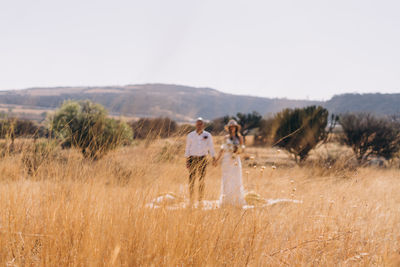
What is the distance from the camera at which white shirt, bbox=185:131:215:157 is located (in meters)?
5.22

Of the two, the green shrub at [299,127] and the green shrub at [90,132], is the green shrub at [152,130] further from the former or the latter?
the green shrub at [299,127]

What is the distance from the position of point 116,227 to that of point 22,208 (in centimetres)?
80

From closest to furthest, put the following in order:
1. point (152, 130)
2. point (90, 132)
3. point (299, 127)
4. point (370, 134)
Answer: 1. point (152, 130)
2. point (90, 132)
3. point (370, 134)
4. point (299, 127)

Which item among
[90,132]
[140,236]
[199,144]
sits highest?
[199,144]

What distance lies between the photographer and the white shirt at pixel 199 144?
522 centimetres

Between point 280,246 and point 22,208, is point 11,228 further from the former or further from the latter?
point 280,246

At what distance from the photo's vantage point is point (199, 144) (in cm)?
529

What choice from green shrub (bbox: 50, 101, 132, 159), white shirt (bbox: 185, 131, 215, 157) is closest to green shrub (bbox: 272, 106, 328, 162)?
green shrub (bbox: 50, 101, 132, 159)

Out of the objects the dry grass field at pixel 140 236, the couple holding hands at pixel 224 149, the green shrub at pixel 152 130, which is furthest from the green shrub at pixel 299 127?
the dry grass field at pixel 140 236

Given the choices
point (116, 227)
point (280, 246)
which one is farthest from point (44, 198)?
Result: point (280, 246)

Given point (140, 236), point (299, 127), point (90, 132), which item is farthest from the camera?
point (299, 127)

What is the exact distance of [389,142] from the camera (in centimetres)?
1483

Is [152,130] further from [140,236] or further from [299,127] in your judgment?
[299,127]

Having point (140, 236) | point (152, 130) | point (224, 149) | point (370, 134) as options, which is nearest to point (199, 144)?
point (224, 149)
